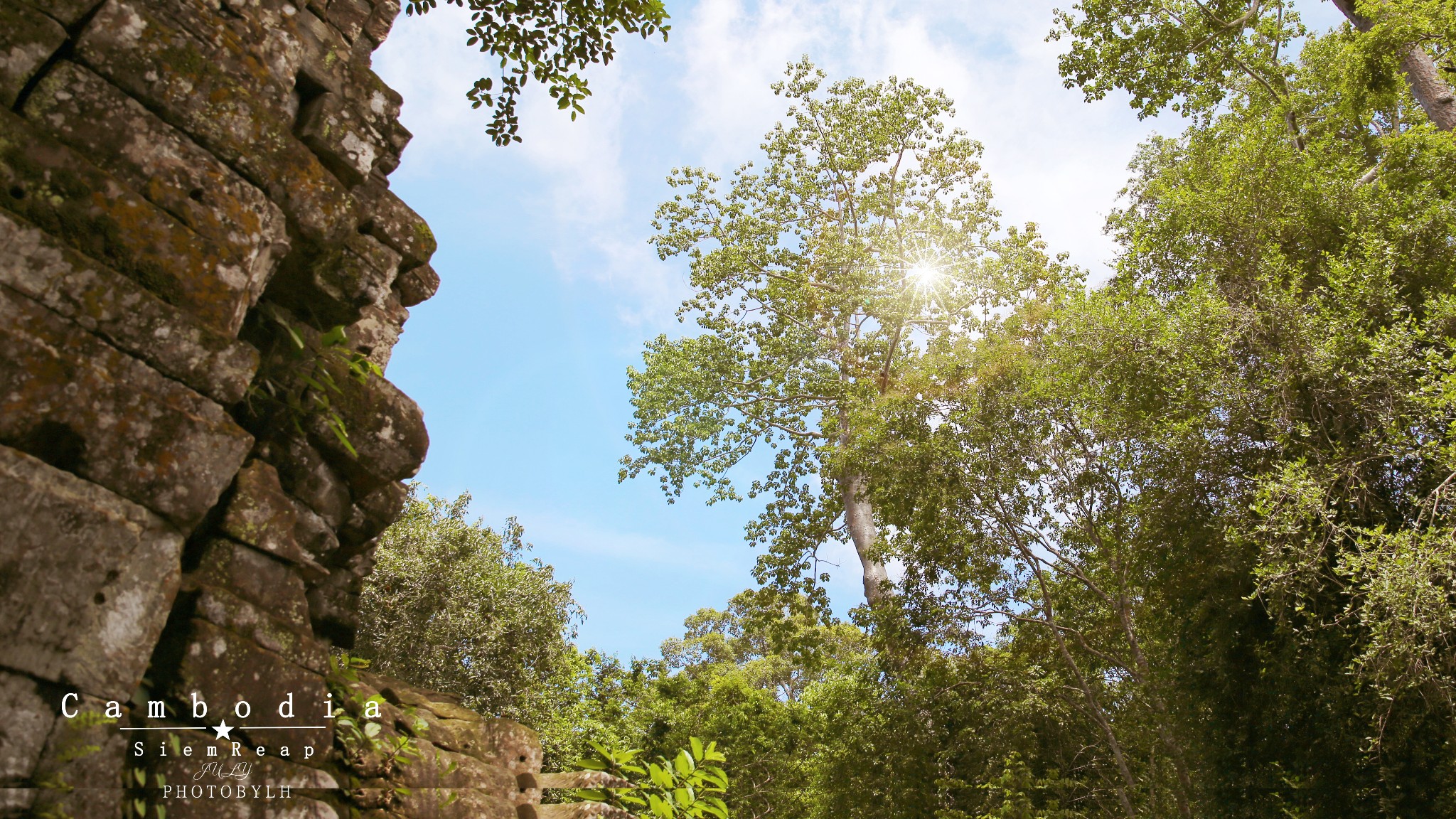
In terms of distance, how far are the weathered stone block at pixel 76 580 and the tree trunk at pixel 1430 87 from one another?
553 inches

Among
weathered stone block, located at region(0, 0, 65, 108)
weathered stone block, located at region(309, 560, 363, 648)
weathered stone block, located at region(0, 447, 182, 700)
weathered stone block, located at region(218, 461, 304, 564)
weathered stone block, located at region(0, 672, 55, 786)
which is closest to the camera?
weathered stone block, located at region(0, 672, 55, 786)

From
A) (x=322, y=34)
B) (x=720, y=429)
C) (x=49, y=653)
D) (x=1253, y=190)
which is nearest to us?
(x=49, y=653)

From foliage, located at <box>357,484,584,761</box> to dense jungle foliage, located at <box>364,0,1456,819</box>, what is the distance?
2.6 inches

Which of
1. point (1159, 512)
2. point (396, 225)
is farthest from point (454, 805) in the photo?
point (1159, 512)

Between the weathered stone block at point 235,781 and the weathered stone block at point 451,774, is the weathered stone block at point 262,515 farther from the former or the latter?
the weathered stone block at point 451,774

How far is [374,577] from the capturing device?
49.2 feet

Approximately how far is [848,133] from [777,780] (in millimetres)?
15339

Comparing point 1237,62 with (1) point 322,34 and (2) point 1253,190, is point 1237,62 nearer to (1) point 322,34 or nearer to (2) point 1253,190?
(2) point 1253,190

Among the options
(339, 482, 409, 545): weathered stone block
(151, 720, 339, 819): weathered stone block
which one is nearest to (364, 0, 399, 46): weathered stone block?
(339, 482, 409, 545): weathered stone block

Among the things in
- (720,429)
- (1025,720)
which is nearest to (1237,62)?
(1025,720)

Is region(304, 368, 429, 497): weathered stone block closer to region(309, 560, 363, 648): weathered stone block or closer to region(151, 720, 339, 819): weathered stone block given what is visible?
region(309, 560, 363, 648): weathered stone block

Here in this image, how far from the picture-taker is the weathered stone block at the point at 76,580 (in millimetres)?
2820

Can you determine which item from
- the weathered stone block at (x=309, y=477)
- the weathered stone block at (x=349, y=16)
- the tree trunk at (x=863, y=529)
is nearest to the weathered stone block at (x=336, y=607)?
the weathered stone block at (x=309, y=477)

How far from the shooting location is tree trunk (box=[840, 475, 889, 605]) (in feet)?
54.2
